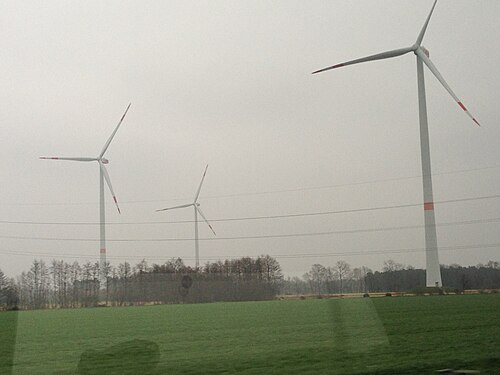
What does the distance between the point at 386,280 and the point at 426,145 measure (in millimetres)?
3571

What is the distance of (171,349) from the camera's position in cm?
920

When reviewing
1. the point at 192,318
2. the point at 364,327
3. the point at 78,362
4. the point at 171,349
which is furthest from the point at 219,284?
the point at 78,362

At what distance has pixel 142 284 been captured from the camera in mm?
11445

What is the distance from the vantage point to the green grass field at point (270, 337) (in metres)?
8.35

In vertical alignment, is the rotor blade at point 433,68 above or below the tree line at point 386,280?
above

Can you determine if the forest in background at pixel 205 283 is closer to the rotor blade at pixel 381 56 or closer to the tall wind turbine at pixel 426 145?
the tall wind turbine at pixel 426 145

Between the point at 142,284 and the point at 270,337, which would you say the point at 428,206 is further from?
the point at 142,284

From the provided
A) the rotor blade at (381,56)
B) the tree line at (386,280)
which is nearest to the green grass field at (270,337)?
the tree line at (386,280)

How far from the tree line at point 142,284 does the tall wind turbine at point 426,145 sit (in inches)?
101

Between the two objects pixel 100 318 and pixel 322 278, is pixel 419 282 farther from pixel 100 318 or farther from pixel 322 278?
pixel 100 318

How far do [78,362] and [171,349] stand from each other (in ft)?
5.21

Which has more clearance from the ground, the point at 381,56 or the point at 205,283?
the point at 381,56

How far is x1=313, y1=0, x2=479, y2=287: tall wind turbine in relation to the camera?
34.8 ft

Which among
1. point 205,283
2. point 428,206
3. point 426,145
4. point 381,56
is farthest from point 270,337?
point 381,56
